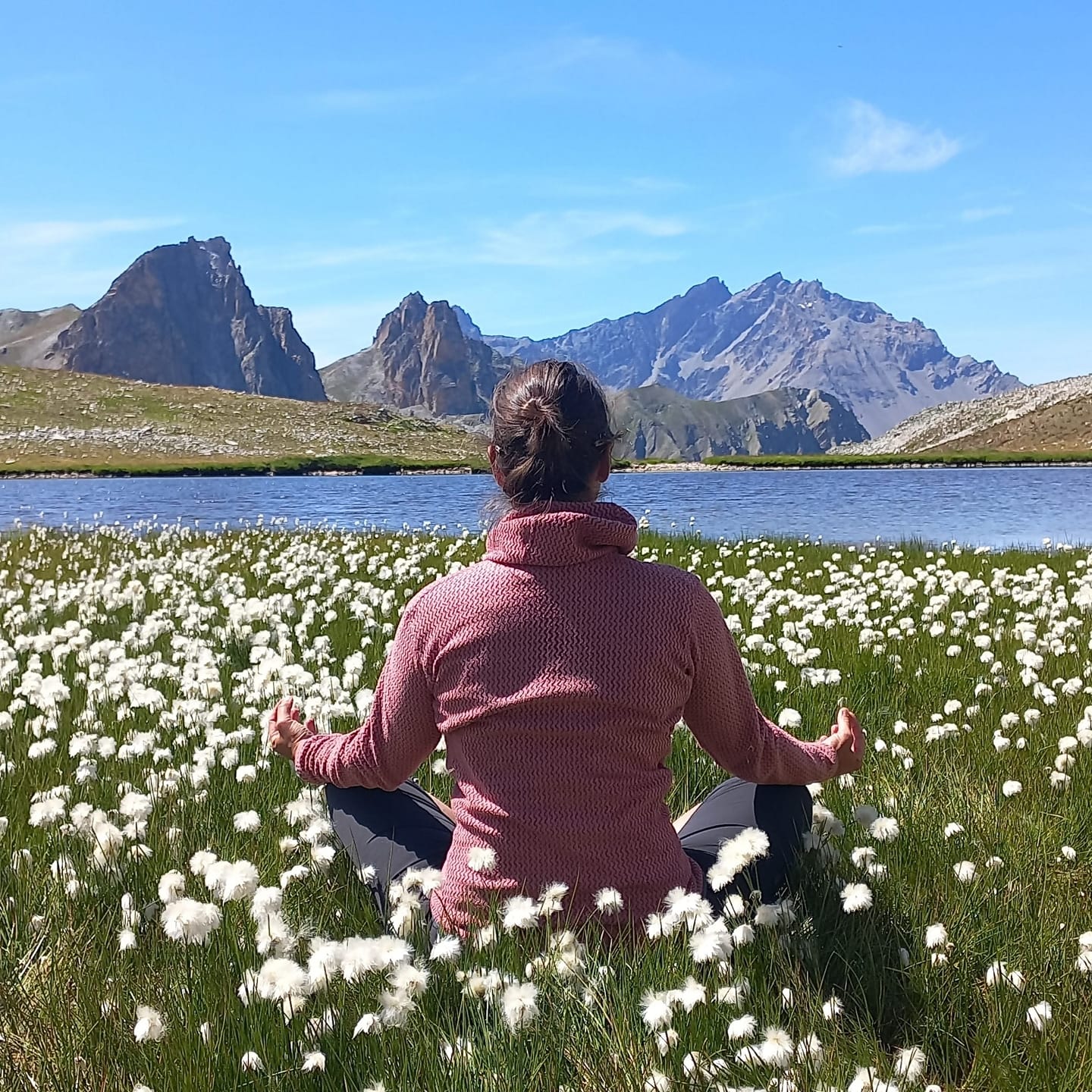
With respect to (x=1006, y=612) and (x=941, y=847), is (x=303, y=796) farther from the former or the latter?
(x=1006, y=612)

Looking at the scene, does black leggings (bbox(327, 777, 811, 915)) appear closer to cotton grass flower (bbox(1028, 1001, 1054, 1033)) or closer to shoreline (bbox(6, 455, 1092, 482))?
cotton grass flower (bbox(1028, 1001, 1054, 1033))

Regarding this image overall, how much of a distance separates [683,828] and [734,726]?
852 mm

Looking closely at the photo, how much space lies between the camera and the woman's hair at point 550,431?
10.2ft

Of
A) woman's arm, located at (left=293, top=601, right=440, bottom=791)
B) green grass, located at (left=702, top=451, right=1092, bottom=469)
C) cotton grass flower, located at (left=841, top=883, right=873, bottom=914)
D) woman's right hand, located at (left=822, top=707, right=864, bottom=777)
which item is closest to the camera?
cotton grass flower, located at (left=841, top=883, right=873, bottom=914)

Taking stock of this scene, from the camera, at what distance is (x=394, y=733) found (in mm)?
A: 3496

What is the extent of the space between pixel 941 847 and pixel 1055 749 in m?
1.95

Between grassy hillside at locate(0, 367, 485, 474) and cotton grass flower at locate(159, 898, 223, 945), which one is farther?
grassy hillside at locate(0, 367, 485, 474)

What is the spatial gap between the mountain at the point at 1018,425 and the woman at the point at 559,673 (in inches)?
4932

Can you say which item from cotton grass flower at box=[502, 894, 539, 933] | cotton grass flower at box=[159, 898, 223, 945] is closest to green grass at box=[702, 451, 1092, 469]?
cotton grass flower at box=[502, 894, 539, 933]

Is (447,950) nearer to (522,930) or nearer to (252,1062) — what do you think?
(522,930)

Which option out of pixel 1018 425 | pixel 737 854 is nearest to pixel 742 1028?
pixel 737 854

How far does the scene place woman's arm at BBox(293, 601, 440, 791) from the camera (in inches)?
134

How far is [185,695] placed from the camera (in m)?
6.68

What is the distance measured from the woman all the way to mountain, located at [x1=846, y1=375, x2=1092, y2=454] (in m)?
125
